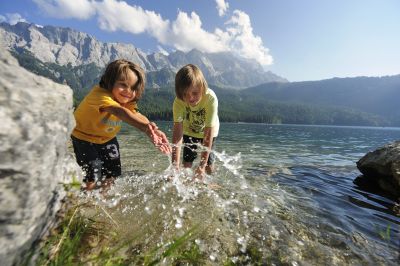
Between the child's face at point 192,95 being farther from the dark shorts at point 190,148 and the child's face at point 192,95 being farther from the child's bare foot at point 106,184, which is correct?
the child's bare foot at point 106,184

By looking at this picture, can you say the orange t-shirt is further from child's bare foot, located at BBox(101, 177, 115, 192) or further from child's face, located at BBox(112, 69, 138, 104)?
child's bare foot, located at BBox(101, 177, 115, 192)

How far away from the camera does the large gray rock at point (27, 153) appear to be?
156 centimetres

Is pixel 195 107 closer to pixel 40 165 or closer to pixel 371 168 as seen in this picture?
pixel 40 165

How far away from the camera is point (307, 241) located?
14.6ft

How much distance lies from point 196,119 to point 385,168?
7448 millimetres

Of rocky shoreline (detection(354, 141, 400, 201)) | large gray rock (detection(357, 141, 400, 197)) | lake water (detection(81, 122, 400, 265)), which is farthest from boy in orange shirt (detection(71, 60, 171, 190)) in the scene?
large gray rock (detection(357, 141, 400, 197))

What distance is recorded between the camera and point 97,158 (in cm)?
545

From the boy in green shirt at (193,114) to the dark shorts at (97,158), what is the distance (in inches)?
52.2

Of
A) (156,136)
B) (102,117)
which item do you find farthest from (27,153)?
(102,117)

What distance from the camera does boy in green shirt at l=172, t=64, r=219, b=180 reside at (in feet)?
19.4

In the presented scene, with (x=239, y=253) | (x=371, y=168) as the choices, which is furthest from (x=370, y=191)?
(x=239, y=253)

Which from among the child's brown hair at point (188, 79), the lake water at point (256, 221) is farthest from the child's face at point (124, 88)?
the lake water at point (256, 221)

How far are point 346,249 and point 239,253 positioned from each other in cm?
180

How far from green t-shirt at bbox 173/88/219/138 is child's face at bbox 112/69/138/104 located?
169 cm
